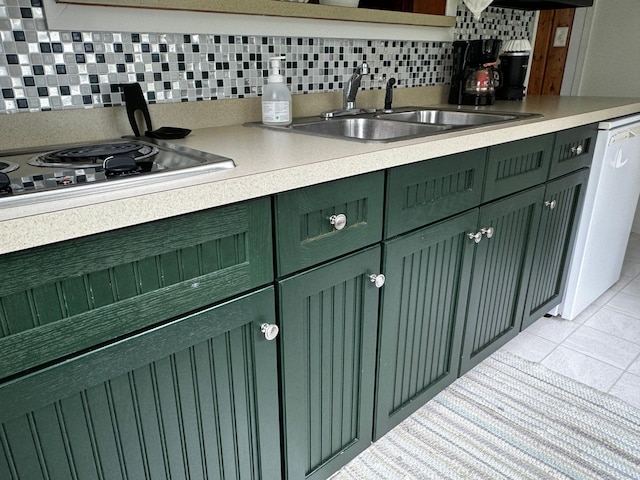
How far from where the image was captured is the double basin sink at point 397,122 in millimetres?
1387

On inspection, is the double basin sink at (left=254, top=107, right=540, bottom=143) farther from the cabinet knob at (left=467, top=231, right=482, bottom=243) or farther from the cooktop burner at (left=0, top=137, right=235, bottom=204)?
the cooktop burner at (left=0, top=137, right=235, bottom=204)

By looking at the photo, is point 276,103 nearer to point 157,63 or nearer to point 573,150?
point 157,63

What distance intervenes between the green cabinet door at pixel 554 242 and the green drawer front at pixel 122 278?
127 cm

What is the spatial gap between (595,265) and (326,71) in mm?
1494

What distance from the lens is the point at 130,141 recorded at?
115 centimetres

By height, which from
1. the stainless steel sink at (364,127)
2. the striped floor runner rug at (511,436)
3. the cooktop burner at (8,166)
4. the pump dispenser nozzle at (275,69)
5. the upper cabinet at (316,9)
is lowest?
the striped floor runner rug at (511,436)

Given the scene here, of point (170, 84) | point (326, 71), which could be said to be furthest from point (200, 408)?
point (326, 71)

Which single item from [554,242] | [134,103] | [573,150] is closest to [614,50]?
[573,150]

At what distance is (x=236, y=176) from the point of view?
2.58ft

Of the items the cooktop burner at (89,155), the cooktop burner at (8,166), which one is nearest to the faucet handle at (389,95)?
the cooktop burner at (89,155)

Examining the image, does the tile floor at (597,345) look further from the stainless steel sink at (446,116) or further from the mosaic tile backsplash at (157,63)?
the mosaic tile backsplash at (157,63)

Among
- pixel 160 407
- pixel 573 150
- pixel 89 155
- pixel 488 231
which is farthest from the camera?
pixel 573 150

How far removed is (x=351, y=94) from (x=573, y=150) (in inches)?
33.5

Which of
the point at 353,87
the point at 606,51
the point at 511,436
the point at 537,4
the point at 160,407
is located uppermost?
the point at 537,4
